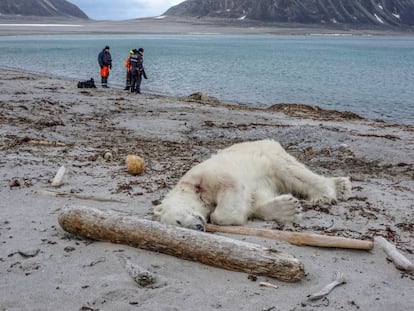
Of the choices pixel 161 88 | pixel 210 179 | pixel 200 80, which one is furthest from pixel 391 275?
pixel 200 80

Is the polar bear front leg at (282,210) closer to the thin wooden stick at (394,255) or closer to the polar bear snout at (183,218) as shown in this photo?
the thin wooden stick at (394,255)

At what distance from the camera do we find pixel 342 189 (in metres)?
6.41

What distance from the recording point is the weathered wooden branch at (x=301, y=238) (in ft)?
14.8

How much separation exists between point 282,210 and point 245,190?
46cm

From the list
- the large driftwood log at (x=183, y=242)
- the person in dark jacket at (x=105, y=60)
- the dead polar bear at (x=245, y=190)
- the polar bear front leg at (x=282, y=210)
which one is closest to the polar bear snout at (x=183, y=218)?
the dead polar bear at (x=245, y=190)

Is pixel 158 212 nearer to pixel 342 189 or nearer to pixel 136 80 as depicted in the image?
pixel 342 189

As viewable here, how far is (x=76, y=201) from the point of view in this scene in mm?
5914

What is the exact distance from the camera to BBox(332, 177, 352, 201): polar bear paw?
20.9ft

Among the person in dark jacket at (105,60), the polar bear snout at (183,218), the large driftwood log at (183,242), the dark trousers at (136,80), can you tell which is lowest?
the dark trousers at (136,80)

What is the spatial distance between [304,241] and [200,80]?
35.6m

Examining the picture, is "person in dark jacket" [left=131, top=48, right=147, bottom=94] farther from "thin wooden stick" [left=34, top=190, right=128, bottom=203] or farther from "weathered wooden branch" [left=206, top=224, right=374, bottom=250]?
"weathered wooden branch" [left=206, top=224, right=374, bottom=250]

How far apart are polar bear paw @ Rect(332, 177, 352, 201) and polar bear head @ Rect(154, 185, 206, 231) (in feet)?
7.27

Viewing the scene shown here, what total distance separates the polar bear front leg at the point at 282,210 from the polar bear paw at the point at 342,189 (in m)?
1.21

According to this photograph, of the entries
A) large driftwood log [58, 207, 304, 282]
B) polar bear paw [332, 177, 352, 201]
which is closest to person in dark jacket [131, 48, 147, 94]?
polar bear paw [332, 177, 352, 201]
